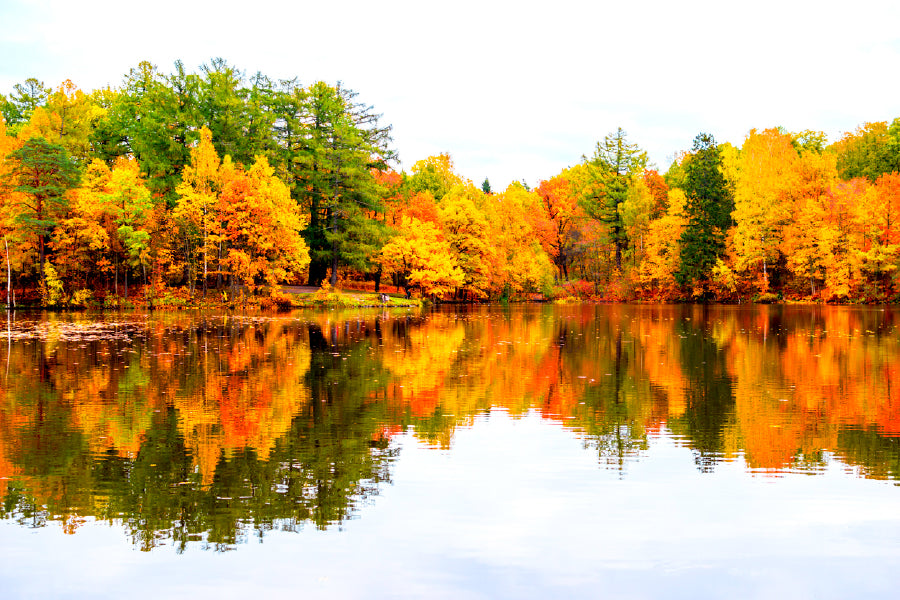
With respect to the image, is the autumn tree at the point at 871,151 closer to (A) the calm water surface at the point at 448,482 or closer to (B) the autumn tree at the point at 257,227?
(B) the autumn tree at the point at 257,227

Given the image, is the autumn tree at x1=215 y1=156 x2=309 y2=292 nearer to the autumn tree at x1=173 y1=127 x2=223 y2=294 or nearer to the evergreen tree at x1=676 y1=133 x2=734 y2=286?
the autumn tree at x1=173 y1=127 x2=223 y2=294

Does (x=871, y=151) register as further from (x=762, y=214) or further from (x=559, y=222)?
(x=559, y=222)

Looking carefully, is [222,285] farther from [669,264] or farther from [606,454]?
[606,454]

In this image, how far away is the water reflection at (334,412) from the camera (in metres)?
7.70

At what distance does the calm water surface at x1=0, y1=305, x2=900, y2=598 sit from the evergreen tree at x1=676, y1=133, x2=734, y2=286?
185ft

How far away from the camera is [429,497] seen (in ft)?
25.6

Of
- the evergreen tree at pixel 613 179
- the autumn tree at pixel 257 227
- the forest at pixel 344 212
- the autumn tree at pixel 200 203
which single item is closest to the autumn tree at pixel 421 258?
the forest at pixel 344 212

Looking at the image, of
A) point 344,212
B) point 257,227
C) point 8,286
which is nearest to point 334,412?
point 257,227

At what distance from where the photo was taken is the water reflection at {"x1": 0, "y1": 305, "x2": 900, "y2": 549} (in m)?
7.70

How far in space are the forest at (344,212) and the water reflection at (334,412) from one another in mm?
32099

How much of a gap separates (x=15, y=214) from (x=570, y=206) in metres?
60.4

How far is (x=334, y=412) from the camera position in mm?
12461

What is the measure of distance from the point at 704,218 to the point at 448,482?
226 ft

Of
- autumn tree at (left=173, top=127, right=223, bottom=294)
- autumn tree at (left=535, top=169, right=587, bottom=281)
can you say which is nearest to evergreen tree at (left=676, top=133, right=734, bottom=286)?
autumn tree at (left=535, top=169, right=587, bottom=281)
